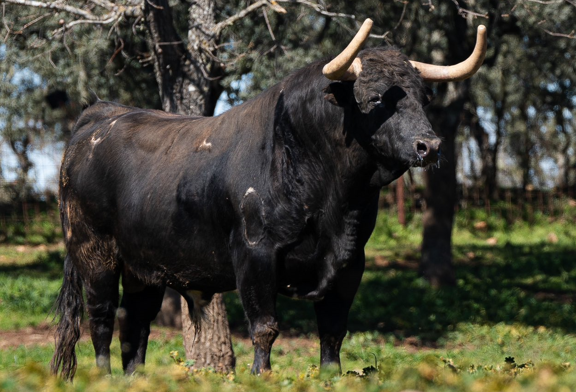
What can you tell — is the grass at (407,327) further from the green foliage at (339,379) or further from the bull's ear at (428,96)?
the bull's ear at (428,96)

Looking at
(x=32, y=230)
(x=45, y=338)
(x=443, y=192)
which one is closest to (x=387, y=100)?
(x=45, y=338)

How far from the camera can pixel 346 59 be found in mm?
5016

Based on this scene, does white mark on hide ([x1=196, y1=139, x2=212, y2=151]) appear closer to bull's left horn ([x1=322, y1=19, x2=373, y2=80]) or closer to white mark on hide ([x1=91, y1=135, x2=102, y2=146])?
bull's left horn ([x1=322, y1=19, x2=373, y2=80])

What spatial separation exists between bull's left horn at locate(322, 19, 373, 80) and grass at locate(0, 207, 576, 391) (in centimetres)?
186

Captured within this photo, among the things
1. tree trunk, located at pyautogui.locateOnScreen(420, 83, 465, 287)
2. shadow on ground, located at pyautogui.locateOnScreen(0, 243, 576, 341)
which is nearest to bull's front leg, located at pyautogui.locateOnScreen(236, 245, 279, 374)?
shadow on ground, located at pyautogui.locateOnScreen(0, 243, 576, 341)

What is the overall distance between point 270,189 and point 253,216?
214 millimetres

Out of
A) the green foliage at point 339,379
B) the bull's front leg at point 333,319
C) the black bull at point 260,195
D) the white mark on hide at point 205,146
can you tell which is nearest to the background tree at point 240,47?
the black bull at point 260,195

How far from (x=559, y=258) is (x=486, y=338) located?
5897mm

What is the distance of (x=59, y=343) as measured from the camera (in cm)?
679

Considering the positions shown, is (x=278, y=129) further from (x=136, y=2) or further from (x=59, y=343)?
(x=136, y=2)

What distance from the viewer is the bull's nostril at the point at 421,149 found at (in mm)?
4844

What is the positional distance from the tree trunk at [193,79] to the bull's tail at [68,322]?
54.0 inches

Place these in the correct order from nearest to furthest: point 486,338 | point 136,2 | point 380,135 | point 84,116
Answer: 1. point 380,135
2. point 84,116
3. point 136,2
4. point 486,338

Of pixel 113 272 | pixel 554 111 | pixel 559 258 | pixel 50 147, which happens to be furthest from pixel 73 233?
pixel 554 111
